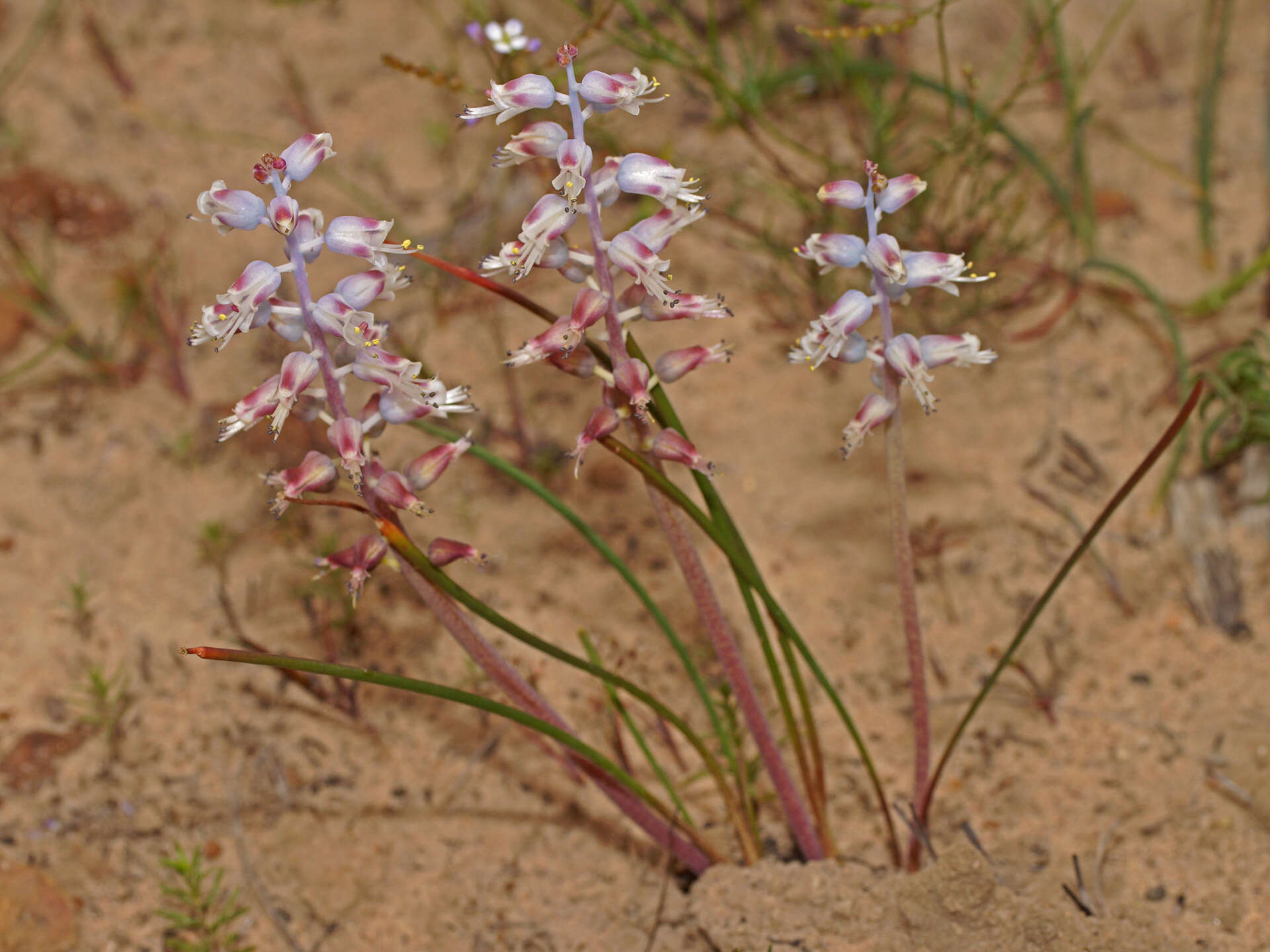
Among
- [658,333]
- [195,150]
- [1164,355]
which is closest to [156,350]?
[195,150]

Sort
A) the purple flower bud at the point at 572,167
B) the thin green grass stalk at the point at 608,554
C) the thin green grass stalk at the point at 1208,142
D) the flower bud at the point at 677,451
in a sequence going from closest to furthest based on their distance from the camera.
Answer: the purple flower bud at the point at 572,167
the flower bud at the point at 677,451
the thin green grass stalk at the point at 608,554
the thin green grass stalk at the point at 1208,142

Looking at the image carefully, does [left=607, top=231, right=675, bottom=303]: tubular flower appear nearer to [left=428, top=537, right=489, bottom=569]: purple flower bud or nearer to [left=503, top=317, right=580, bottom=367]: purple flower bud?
[left=503, top=317, right=580, bottom=367]: purple flower bud

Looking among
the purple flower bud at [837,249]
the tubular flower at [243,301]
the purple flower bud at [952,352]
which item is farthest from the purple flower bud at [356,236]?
the purple flower bud at [952,352]

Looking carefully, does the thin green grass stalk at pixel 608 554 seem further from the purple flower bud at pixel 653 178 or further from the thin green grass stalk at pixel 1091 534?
the purple flower bud at pixel 653 178

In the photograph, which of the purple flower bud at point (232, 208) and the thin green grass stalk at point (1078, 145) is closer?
the purple flower bud at point (232, 208)

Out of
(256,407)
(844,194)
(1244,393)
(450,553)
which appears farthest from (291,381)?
(1244,393)

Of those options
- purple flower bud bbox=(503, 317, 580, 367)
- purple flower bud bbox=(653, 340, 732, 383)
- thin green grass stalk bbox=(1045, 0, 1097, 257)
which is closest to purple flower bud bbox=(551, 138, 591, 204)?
purple flower bud bbox=(503, 317, 580, 367)

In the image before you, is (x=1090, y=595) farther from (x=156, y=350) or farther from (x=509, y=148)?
(x=156, y=350)
